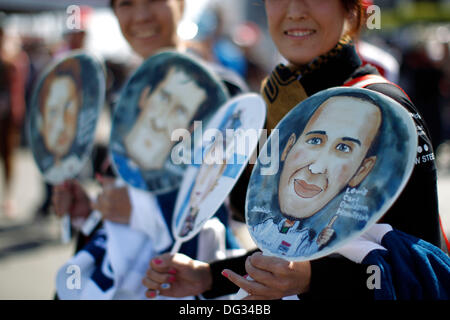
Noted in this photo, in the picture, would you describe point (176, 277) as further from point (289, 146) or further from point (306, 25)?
point (306, 25)

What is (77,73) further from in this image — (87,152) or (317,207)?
(317,207)

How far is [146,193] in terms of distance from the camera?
1539 millimetres

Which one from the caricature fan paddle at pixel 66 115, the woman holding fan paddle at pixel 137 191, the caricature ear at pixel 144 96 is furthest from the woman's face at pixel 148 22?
the caricature ear at pixel 144 96

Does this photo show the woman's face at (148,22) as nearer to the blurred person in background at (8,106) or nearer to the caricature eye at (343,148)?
the caricature eye at (343,148)

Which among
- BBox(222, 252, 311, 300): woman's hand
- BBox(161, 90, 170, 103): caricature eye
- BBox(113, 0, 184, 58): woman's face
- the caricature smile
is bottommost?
BBox(222, 252, 311, 300): woman's hand

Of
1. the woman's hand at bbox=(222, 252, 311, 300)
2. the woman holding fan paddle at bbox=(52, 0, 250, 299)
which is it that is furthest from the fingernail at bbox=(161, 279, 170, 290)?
the woman's hand at bbox=(222, 252, 311, 300)

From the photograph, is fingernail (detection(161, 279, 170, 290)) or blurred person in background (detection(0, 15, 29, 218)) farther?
blurred person in background (detection(0, 15, 29, 218))

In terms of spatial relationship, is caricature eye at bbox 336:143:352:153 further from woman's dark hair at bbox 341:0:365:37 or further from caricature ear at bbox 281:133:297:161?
woman's dark hair at bbox 341:0:365:37

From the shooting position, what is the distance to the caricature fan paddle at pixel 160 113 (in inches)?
59.1

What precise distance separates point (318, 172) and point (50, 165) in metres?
1.22

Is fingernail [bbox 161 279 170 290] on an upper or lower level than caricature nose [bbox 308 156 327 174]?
lower

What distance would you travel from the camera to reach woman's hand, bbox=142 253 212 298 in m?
1.27

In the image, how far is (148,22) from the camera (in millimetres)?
1763

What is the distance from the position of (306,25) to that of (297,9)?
4 cm
